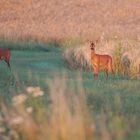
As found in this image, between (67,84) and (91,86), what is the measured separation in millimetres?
543

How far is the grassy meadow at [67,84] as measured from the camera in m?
9.40

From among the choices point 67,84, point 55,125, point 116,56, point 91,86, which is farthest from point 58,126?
point 116,56

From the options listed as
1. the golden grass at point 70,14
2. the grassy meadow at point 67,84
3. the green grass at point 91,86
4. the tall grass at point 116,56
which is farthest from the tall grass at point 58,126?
the golden grass at point 70,14

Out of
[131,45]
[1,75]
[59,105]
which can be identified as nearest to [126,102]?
[59,105]

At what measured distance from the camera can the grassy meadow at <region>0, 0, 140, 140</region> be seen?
9.40 meters

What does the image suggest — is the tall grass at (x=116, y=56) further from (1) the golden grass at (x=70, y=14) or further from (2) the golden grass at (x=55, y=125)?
(1) the golden grass at (x=70, y=14)

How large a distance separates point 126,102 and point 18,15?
120 ft

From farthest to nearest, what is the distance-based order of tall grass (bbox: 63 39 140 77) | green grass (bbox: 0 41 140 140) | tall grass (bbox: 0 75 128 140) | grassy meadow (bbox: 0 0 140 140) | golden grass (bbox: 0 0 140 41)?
golden grass (bbox: 0 0 140 41)
tall grass (bbox: 63 39 140 77)
green grass (bbox: 0 41 140 140)
grassy meadow (bbox: 0 0 140 140)
tall grass (bbox: 0 75 128 140)

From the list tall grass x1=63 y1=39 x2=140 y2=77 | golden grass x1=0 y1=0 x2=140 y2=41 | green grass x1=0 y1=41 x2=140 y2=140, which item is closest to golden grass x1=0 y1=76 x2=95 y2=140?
green grass x1=0 y1=41 x2=140 y2=140

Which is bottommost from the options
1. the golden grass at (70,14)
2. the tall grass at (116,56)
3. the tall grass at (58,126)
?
the golden grass at (70,14)

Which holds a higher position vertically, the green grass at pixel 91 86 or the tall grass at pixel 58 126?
the tall grass at pixel 58 126

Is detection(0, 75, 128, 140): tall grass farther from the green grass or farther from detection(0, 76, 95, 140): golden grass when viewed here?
the green grass

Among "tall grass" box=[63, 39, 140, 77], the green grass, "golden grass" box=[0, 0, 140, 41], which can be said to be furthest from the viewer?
"golden grass" box=[0, 0, 140, 41]

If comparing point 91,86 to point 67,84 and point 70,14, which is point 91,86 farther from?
point 70,14
